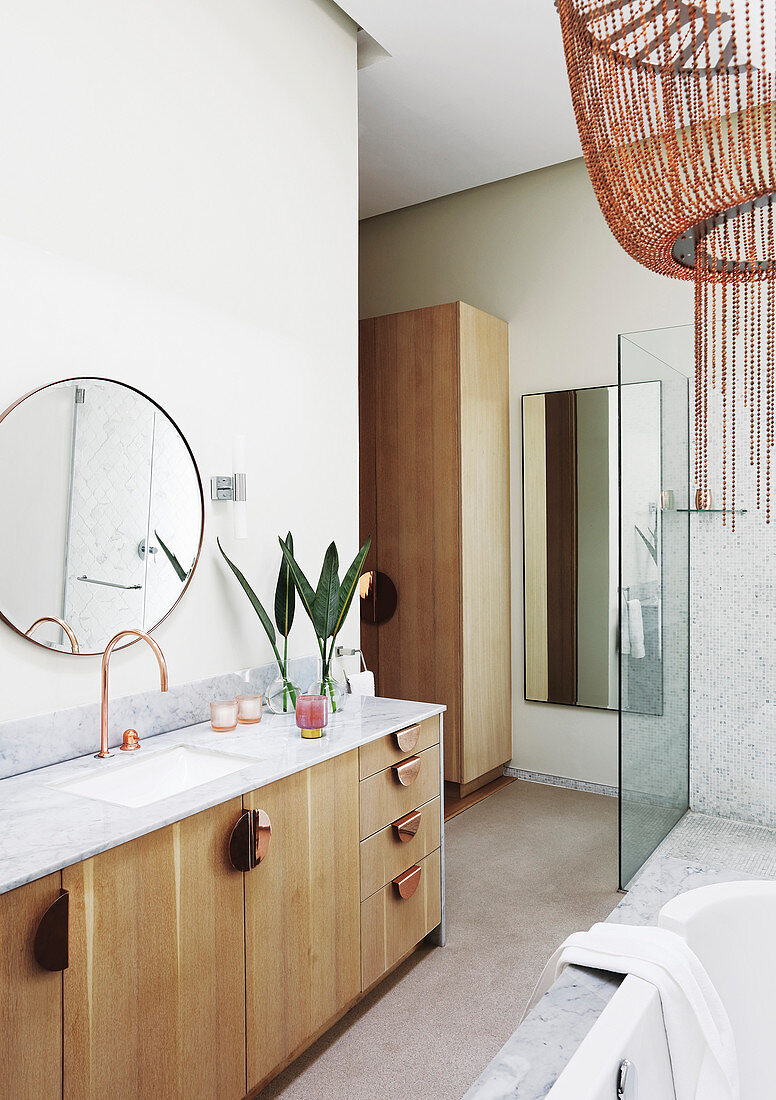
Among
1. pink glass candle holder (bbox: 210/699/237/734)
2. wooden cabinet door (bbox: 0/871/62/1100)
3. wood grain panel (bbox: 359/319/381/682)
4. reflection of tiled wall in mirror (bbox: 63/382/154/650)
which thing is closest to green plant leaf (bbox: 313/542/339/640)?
pink glass candle holder (bbox: 210/699/237/734)

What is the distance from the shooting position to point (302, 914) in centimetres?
185

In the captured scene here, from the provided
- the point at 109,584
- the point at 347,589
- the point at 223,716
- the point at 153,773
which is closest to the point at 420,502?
the point at 347,589

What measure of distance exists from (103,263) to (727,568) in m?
2.58

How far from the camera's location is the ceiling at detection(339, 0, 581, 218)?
8.73ft

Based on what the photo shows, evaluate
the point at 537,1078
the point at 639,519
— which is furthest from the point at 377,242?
the point at 537,1078

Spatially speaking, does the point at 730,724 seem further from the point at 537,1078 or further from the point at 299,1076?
the point at 537,1078

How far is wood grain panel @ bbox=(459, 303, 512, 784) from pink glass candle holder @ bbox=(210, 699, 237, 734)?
172cm

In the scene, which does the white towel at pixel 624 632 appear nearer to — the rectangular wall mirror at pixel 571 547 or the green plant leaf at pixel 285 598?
the rectangular wall mirror at pixel 571 547

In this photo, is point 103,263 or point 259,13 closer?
point 103,263

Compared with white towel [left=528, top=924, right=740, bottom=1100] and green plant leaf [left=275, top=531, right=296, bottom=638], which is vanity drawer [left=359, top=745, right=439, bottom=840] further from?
white towel [left=528, top=924, right=740, bottom=1100]

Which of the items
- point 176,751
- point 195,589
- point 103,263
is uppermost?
point 103,263

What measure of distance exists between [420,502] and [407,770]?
175cm

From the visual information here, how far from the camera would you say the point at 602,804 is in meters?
3.70

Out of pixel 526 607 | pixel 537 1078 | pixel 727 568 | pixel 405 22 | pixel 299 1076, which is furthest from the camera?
pixel 526 607
